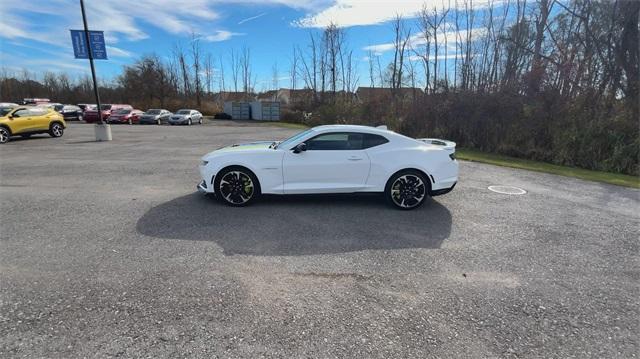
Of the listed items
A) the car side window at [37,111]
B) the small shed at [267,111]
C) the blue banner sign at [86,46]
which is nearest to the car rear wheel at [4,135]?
the car side window at [37,111]

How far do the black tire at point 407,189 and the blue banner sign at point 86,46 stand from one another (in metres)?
15.4

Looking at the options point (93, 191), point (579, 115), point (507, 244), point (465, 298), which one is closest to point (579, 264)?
point (507, 244)

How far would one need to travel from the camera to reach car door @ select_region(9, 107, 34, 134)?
1528cm

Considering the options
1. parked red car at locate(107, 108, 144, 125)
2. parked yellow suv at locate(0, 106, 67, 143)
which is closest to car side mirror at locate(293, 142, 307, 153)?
parked yellow suv at locate(0, 106, 67, 143)

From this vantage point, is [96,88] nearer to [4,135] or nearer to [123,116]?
[4,135]

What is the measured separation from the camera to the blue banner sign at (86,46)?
14.2 meters

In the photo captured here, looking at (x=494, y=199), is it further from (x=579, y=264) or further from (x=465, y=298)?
(x=465, y=298)

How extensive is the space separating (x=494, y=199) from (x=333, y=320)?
17.4 ft

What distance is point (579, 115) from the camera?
1397 centimetres

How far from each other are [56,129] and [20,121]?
5.95 ft

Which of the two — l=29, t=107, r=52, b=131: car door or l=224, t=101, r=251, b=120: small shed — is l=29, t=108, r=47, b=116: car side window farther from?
l=224, t=101, r=251, b=120: small shed

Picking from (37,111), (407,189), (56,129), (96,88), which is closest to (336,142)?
(407,189)

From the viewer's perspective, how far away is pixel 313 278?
134 inches

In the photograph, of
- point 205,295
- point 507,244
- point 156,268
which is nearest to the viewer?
point 205,295
